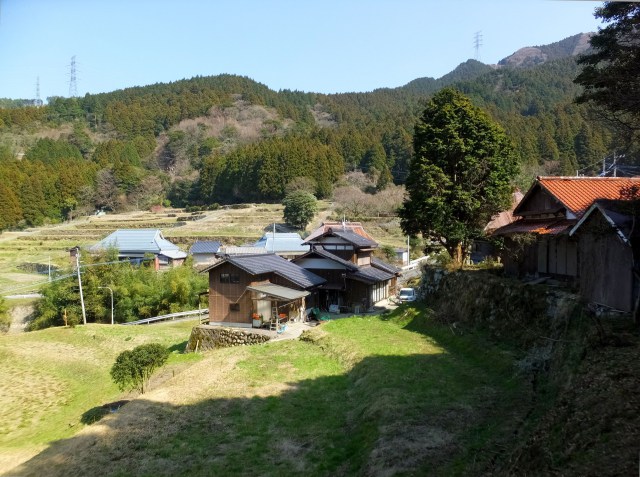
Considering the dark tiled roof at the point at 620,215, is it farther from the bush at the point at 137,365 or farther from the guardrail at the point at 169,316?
the guardrail at the point at 169,316

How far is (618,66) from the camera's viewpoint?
851 centimetres

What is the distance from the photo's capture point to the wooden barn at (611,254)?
8391mm

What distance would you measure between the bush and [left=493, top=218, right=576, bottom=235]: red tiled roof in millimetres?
12431

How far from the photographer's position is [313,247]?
27828mm

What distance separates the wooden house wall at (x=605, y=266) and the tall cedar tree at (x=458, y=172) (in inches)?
294

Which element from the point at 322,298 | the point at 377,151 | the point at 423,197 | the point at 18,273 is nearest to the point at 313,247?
the point at 322,298

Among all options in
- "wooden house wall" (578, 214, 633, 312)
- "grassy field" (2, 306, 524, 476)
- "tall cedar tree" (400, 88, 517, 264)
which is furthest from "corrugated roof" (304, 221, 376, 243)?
"wooden house wall" (578, 214, 633, 312)

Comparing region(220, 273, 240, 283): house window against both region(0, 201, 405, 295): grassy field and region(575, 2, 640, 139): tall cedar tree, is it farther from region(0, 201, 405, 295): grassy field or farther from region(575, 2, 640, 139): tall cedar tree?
region(0, 201, 405, 295): grassy field

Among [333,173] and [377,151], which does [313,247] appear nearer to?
[333,173]

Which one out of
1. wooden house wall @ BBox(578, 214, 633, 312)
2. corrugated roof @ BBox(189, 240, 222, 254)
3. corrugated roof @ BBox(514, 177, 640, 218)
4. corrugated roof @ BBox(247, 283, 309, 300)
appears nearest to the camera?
wooden house wall @ BBox(578, 214, 633, 312)

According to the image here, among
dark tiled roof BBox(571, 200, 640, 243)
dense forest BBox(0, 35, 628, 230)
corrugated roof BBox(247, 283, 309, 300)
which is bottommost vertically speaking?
corrugated roof BBox(247, 283, 309, 300)

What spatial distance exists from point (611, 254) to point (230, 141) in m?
88.6

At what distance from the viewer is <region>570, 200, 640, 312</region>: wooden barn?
27.5 ft

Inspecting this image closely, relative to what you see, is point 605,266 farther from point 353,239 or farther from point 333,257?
point 353,239
